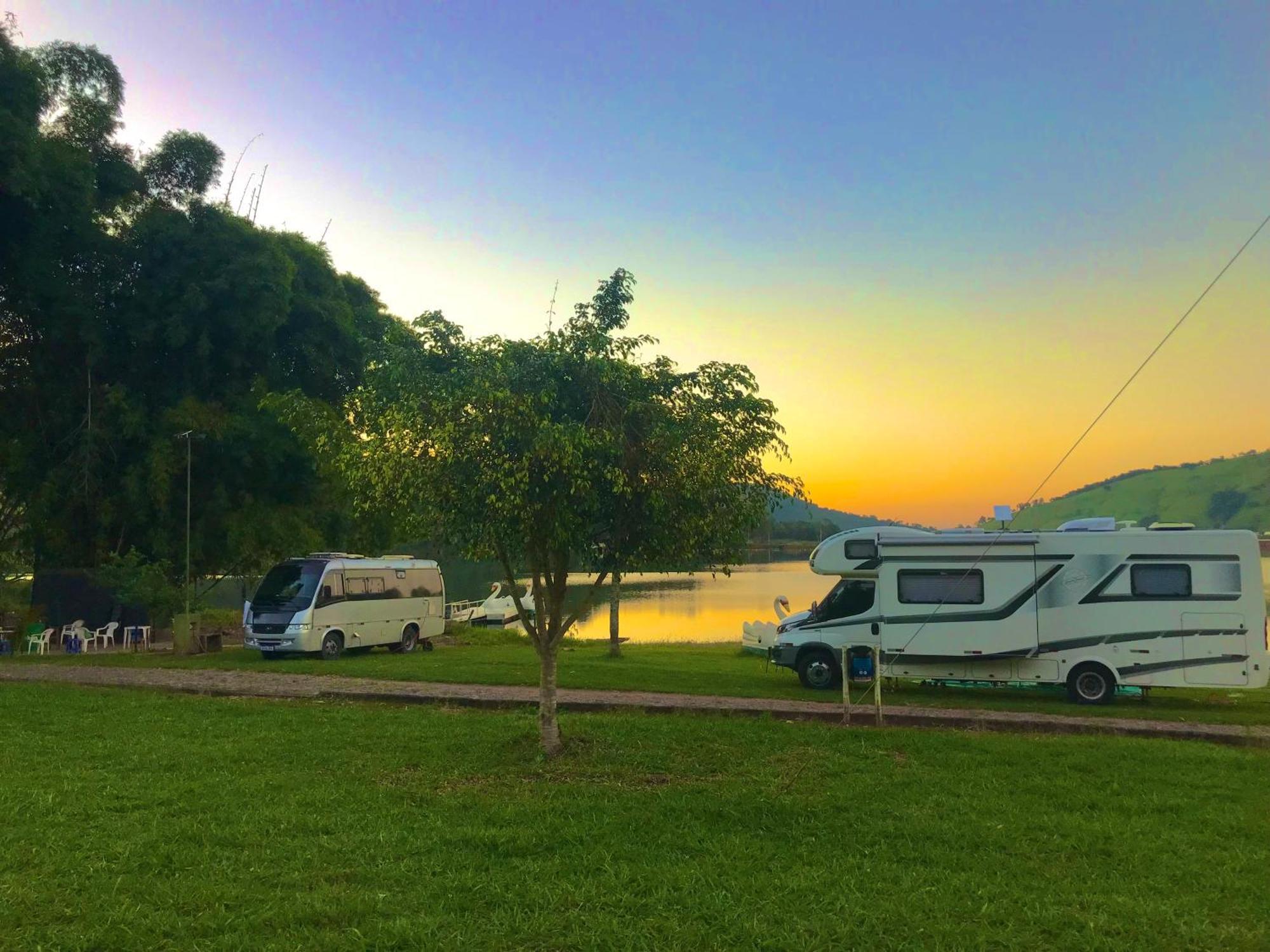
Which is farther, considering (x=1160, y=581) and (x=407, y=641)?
(x=407, y=641)

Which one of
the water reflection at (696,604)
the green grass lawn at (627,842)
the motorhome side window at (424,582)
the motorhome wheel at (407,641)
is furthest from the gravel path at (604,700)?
the water reflection at (696,604)

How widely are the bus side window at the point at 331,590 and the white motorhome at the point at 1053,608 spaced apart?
10751 millimetres

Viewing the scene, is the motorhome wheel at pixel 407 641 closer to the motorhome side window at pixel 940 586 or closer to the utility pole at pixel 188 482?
the utility pole at pixel 188 482

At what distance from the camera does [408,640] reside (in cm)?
2348

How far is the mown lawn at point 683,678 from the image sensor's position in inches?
541

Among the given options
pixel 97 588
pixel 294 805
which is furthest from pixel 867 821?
pixel 97 588

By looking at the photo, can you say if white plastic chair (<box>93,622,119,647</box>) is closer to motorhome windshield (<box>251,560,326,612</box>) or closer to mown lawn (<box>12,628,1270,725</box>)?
mown lawn (<box>12,628,1270,725</box>)

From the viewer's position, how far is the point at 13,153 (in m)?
19.5

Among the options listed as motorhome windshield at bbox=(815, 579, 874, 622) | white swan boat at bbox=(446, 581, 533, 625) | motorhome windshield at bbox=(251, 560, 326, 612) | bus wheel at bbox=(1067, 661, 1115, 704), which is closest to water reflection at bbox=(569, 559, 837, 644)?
white swan boat at bbox=(446, 581, 533, 625)

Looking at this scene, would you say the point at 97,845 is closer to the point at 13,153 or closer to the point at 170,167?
the point at 13,153

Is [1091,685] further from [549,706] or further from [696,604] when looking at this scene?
[696,604]

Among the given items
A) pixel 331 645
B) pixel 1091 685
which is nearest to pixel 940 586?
pixel 1091 685

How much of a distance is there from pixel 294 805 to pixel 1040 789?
6.11 metres

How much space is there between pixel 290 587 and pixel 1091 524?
16.5 meters
